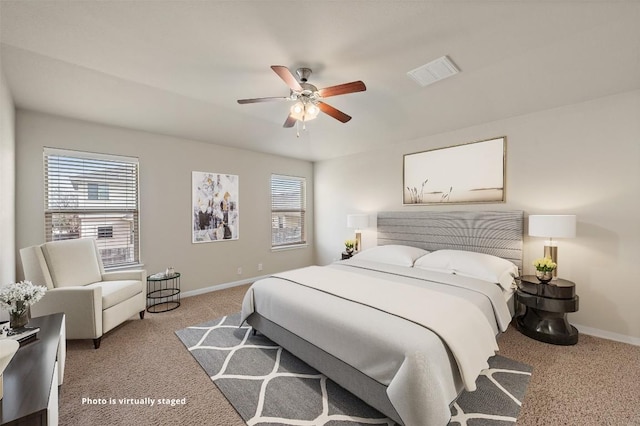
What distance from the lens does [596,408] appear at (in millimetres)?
1778

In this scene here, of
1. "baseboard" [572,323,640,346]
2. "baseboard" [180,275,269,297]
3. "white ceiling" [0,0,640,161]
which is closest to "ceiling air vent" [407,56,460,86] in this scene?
"white ceiling" [0,0,640,161]

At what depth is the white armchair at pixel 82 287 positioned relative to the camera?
2.51 meters

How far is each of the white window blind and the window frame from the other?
2.28m

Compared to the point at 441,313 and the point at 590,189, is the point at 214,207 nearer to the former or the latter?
the point at 441,313

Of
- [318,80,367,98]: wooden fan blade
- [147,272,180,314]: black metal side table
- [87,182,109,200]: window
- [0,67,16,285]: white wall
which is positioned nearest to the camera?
[318,80,367,98]: wooden fan blade

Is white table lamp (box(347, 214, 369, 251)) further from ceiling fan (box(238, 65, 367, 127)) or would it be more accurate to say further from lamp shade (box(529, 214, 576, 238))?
lamp shade (box(529, 214, 576, 238))

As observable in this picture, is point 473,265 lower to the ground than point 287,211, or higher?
lower

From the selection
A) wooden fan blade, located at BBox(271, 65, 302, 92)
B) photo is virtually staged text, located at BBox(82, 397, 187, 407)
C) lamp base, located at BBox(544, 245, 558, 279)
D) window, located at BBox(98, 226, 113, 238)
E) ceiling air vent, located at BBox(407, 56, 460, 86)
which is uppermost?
ceiling air vent, located at BBox(407, 56, 460, 86)

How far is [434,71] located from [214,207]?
3.73 metres

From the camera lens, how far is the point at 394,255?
3602 mm

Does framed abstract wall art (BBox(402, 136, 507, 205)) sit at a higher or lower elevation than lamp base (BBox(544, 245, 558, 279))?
higher

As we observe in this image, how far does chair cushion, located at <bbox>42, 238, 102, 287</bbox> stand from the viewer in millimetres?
2746

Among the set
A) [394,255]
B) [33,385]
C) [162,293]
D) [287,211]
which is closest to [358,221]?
[394,255]

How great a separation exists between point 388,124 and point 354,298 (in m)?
2.78
